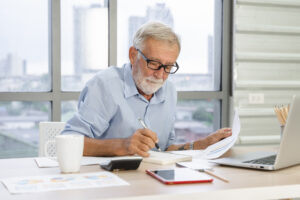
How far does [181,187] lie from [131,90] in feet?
3.11

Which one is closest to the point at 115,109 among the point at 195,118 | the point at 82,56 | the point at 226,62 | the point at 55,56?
the point at 55,56

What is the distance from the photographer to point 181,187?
116 centimetres

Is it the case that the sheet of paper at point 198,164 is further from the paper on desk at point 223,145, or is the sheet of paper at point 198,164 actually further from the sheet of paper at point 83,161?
the sheet of paper at point 83,161

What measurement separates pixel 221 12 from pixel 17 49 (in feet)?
5.81

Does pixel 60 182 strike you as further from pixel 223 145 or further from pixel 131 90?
pixel 131 90

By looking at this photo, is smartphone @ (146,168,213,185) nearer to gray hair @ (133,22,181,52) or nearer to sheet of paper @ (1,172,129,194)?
sheet of paper @ (1,172,129,194)

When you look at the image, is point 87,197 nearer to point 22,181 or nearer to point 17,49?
point 22,181

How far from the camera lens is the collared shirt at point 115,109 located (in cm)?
193

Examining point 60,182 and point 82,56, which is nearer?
point 60,182

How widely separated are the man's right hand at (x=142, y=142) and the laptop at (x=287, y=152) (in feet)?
0.78

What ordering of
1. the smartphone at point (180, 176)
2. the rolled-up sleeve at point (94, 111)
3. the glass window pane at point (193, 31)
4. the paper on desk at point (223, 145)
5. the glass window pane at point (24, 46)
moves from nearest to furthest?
the smartphone at point (180, 176) < the paper on desk at point (223, 145) < the rolled-up sleeve at point (94, 111) < the glass window pane at point (24, 46) < the glass window pane at point (193, 31)

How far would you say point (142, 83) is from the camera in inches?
79.7

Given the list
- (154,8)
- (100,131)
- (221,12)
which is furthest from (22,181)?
(221,12)

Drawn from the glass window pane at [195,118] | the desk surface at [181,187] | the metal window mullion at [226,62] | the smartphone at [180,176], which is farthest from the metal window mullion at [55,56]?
the smartphone at [180,176]
